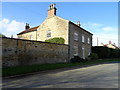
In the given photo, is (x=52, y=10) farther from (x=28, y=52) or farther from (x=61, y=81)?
(x=61, y=81)

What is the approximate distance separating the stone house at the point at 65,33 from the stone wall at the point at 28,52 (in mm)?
3672

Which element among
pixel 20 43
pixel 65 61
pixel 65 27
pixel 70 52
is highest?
pixel 65 27

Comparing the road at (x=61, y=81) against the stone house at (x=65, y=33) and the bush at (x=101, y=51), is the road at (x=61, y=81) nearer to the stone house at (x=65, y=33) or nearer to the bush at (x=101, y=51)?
the stone house at (x=65, y=33)

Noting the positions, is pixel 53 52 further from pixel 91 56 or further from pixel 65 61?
pixel 91 56

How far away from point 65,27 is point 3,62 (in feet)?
41.9

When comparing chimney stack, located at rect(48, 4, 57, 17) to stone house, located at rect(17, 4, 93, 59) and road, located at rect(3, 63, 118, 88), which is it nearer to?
stone house, located at rect(17, 4, 93, 59)

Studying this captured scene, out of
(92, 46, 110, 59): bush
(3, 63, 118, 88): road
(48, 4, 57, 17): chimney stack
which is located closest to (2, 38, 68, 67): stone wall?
(3, 63, 118, 88): road

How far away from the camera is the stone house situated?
21.5 m

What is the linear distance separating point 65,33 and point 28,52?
936 centimetres

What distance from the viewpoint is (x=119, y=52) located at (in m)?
38.2

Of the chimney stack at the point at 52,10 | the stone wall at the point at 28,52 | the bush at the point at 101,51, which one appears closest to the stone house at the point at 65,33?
the chimney stack at the point at 52,10

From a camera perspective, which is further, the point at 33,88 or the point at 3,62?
the point at 3,62

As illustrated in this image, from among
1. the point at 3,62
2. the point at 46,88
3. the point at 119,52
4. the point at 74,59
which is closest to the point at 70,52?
the point at 74,59

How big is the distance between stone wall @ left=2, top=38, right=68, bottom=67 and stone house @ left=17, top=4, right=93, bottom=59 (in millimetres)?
3672
